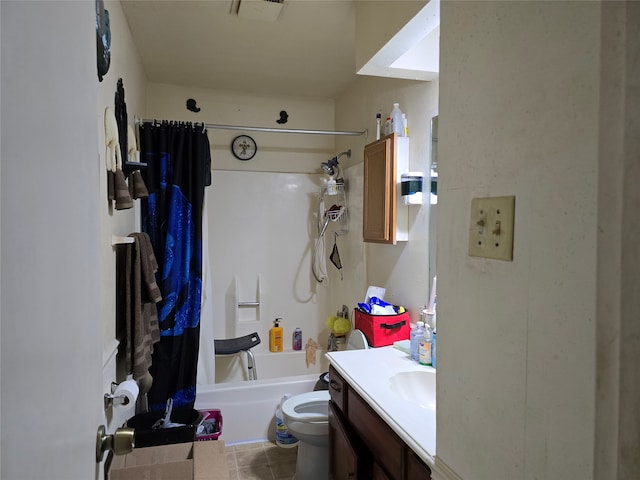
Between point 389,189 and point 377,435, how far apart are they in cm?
126

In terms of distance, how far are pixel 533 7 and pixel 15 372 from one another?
93 cm

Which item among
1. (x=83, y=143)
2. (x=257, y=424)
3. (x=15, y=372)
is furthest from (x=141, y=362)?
(x=15, y=372)

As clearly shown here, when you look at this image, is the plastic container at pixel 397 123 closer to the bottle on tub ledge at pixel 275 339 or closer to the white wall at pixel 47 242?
the white wall at pixel 47 242

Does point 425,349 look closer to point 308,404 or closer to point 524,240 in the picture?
point 308,404

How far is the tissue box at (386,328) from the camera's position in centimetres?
209

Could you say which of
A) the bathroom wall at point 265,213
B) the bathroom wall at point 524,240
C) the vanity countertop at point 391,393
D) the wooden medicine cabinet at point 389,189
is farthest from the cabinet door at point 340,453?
the bathroom wall at point 265,213

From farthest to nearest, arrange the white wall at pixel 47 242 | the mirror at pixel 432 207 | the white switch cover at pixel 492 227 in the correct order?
the mirror at pixel 432 207 < the white switch cover at pixel 492 227 < the white wall at pixel 47 242

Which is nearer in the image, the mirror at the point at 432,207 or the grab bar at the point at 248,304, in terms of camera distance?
the mirror at the point at 432,207

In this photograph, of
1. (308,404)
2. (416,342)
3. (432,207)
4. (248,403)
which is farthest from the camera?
(248,403)

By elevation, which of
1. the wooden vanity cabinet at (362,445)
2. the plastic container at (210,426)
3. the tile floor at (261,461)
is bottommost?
the tile floor at (261,461)

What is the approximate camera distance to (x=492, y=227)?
0.79 m

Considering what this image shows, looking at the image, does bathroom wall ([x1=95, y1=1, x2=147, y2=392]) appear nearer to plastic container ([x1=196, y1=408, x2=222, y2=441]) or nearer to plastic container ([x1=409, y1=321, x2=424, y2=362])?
plastic container ([x1=196, y1=408, x2=222, y2=441])

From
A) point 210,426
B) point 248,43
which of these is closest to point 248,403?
point 210,426

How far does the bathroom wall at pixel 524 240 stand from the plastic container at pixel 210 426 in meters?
1.79
